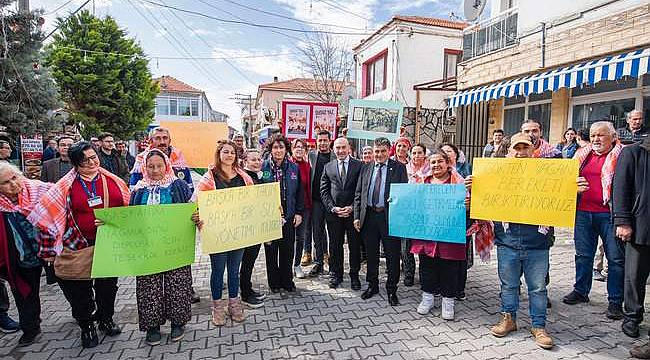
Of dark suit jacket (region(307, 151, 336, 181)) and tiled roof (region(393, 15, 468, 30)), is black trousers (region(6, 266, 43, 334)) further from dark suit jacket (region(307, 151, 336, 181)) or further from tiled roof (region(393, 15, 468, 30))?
tiled roof (region(393, 15, 468, 30))

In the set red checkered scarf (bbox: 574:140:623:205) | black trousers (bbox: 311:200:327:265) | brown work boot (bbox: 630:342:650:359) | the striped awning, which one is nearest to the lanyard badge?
black trousers (bbox: 311:200:327:265)

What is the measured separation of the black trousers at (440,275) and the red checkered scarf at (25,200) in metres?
3.79

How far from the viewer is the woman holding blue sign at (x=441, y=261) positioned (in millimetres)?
3711

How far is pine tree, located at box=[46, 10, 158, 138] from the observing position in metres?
18.1

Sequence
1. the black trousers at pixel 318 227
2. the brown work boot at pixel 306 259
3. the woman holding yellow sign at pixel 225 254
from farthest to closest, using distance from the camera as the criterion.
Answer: the brown work boot at pixel 306 259, the black trousers at pixel 318 227, the woman holding yellow sign at pixel 225 254

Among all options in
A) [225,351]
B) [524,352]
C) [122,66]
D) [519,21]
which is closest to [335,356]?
[225,351]

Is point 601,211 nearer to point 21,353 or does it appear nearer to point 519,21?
point 21,353

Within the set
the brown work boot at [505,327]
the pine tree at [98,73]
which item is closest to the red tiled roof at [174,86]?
the pine tree at [98,73]

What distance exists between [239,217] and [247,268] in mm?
786

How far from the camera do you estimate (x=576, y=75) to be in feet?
23.2

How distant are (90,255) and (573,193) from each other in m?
A: 4.22

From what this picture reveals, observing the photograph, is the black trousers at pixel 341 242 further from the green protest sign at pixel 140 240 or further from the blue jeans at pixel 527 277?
the green protest sign at pixel 140 240

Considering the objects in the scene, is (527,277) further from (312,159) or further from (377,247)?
(312,159)

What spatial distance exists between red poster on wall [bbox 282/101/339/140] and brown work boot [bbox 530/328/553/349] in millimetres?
4481
